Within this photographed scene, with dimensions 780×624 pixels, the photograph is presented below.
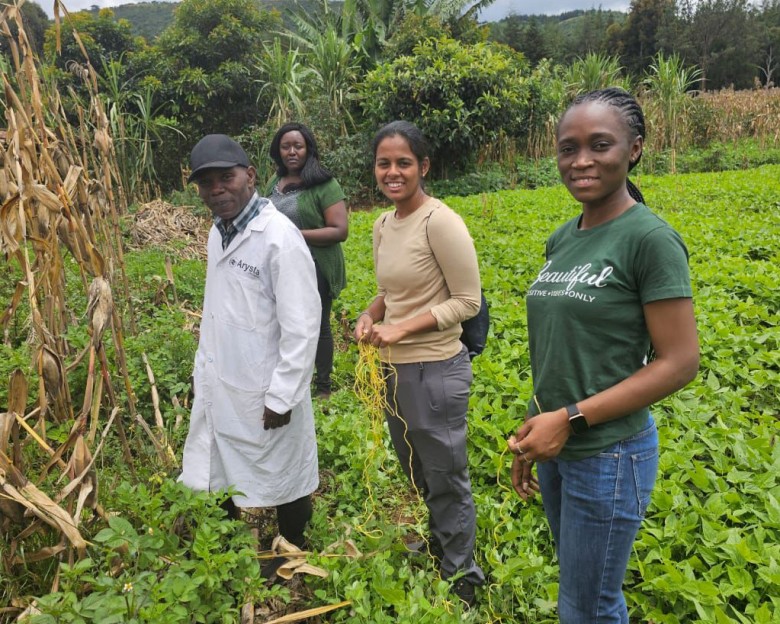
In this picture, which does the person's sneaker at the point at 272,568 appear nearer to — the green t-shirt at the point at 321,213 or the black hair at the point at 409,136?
the black hair at the point at 409,136

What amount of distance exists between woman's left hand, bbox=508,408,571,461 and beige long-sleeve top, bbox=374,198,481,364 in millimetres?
682

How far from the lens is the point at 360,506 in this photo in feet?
9.25

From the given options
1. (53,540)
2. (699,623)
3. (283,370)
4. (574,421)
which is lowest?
(699,623)


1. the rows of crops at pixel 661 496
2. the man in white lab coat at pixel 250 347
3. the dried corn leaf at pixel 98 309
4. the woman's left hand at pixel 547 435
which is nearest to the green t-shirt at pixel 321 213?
the rows of crops at pixel 661 496

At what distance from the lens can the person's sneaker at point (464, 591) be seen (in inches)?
86.5

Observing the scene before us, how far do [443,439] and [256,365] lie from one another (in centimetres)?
77

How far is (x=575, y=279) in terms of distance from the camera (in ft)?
4.49

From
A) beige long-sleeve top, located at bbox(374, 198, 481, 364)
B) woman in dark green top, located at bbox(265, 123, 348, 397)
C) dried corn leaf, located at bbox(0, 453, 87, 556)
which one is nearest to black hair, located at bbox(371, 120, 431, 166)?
beige long-sleeve top, located at bbox(374, 198, 481, 364)

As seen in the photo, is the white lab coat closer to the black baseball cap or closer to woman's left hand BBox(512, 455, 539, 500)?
the black baseball cap

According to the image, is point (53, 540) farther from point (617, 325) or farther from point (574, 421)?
point (617, 325)

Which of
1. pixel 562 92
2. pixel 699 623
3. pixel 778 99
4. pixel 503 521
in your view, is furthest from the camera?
pixel 778 99

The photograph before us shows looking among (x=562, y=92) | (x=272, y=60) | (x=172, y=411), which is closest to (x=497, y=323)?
(x=172, y=411)

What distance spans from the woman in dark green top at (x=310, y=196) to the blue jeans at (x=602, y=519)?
227 centimetres

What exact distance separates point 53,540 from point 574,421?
Answer: 1899mm
